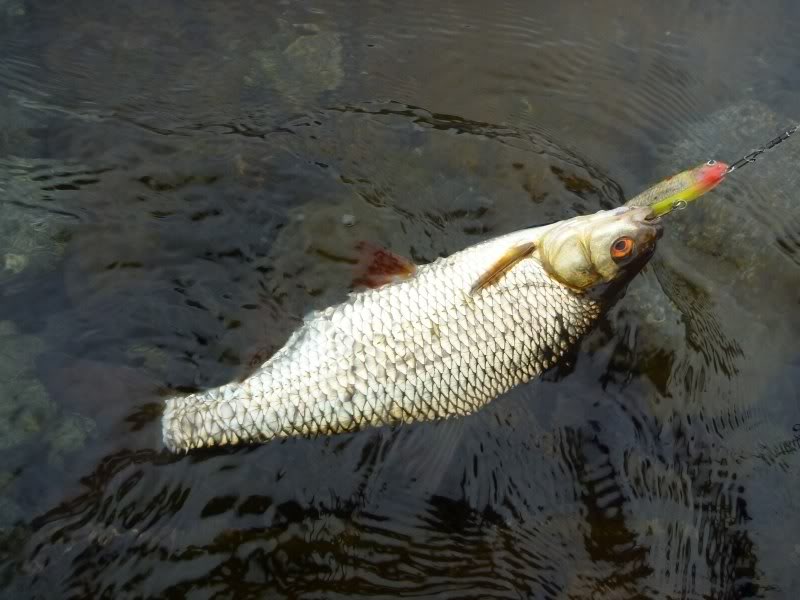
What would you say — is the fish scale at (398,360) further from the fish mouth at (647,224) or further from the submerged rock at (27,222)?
the submerged rock at (27,222)

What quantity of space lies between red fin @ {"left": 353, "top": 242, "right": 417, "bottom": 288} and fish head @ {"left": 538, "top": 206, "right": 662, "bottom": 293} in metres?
0.72

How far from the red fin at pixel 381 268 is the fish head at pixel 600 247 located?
723 mm

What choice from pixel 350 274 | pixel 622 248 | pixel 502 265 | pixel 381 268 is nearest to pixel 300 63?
pixel 350 274

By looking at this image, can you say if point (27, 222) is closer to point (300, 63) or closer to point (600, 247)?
point (300, 63)

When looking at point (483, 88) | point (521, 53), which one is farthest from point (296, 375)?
point (521, 53)

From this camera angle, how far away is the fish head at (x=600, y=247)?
3628 millimetres

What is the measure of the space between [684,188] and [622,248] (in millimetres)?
473

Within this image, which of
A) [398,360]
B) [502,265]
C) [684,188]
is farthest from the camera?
[502,265]

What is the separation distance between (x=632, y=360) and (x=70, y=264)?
10.3ft

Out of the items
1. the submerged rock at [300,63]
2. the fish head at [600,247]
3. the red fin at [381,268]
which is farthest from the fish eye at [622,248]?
the submerged rock at [300,63]

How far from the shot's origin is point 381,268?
12.4ft

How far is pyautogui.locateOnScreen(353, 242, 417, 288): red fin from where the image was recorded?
3.77m

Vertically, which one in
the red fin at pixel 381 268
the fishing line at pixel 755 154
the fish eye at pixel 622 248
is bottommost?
the red fin at pixel 381 268

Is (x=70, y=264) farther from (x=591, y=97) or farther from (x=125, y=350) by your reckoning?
(x=591, y=97)
